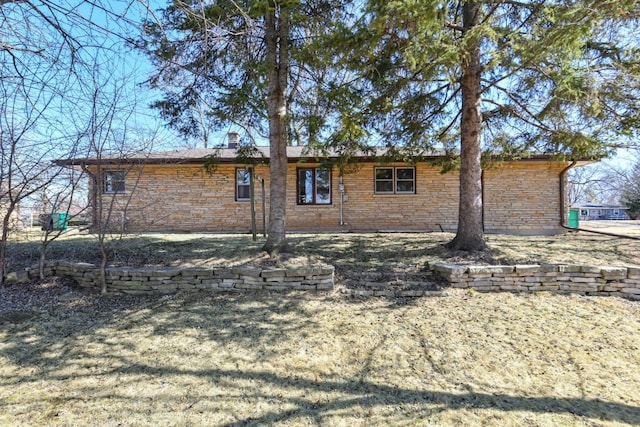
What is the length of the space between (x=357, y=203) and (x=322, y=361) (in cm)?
829

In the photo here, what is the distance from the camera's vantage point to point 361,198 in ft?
36.5

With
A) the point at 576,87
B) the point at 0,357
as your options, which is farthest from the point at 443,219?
the point at 0,357

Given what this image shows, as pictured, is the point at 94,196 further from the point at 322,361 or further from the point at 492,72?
the point at 492,72

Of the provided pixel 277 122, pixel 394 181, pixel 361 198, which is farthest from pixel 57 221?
pixel 394 181

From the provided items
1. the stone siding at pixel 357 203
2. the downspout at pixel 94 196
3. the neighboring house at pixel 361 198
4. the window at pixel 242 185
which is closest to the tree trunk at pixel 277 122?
the downspout at pixel 94 196

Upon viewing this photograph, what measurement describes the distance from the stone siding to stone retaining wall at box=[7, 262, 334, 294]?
19.9 ft

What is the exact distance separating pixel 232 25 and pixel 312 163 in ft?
18.2

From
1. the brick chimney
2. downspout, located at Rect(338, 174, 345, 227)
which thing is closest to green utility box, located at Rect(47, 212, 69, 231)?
downspout, located at Rect(338, 174, 345, 227)

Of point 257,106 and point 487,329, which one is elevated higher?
point 257,106

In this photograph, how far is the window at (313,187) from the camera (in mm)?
11242

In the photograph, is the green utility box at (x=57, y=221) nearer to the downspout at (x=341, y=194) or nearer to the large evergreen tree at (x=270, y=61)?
the large evergreen tree at (x=270, y=61)

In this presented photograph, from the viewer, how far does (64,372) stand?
2.85 meters

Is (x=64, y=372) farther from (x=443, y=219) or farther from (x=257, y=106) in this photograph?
(x=443, y=219)

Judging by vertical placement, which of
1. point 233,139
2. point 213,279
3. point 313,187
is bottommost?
point 213,279
